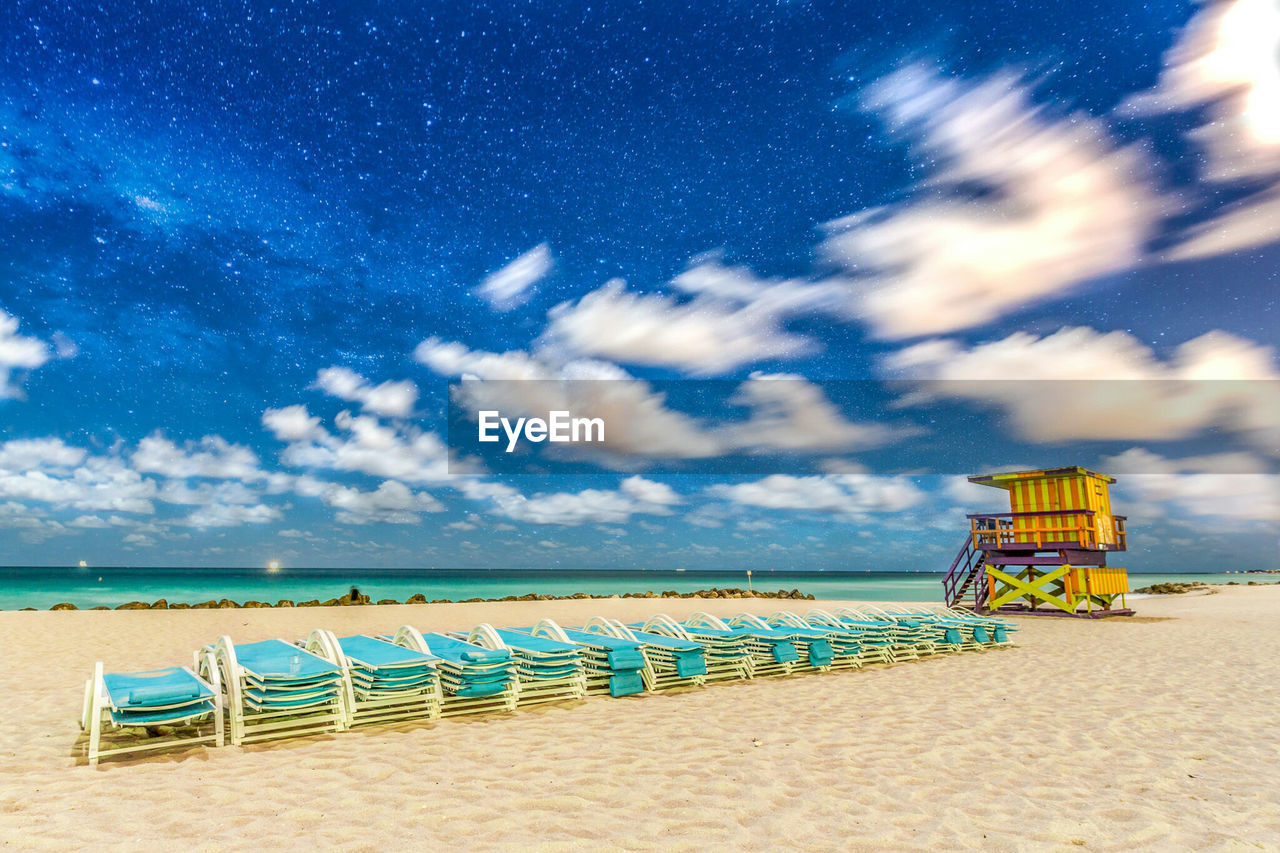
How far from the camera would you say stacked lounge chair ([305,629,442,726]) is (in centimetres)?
719

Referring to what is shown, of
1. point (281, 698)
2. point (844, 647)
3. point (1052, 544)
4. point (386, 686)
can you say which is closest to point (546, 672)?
point (386, 686)

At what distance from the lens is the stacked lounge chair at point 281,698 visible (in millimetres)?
6570

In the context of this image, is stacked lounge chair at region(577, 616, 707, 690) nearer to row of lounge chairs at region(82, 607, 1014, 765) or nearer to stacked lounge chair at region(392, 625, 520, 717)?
row of lounge chairs at region(82, 607, 1014, 765)

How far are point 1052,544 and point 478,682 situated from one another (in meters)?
19.3

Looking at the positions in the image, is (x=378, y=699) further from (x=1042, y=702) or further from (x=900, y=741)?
→ (x=1042, y=702)

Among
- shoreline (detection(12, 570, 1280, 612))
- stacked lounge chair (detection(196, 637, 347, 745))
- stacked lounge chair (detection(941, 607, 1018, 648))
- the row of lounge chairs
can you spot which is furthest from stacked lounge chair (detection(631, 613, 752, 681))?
shoreline (detection(12, 570, 1280, 612))

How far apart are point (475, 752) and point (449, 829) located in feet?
6.05

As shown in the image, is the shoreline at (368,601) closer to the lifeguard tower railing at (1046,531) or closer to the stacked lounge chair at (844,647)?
the lifeguard tower railing at (1046,531)

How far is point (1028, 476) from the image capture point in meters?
20.9

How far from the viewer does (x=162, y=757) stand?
6086mm

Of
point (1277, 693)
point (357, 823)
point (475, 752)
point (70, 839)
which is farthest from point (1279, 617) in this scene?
point (70, 839)

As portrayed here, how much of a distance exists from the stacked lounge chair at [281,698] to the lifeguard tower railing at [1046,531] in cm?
2041

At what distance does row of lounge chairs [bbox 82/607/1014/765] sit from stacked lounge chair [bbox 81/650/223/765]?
1cm

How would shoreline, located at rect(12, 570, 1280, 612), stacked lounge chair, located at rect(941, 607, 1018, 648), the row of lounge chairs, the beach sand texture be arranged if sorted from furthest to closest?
shoreline, located at rect(12, 570, 1280, 612) < stacked lounge chair, located at rect(941, 607, 1018, 648) < the row of lounge chairs < the beach sand texture
